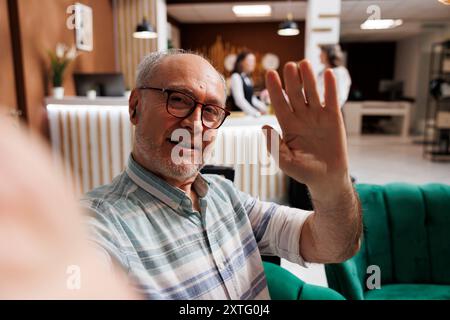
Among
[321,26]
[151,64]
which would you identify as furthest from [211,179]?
[321,26]

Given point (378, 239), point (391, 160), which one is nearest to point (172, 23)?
point (391, 160)

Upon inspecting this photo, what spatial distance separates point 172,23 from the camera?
7.12 meters

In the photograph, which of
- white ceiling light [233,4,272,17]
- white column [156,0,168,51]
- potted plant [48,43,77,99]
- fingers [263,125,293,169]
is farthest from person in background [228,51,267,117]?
white ceiling light [233,4,272,17]

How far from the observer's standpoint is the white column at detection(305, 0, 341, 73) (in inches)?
195

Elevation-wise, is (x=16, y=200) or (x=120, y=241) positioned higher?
(x=16, y=200)

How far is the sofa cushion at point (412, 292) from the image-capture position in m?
1.20

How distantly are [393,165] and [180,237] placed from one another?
5.20m

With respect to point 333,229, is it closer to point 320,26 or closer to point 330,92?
point 330,92

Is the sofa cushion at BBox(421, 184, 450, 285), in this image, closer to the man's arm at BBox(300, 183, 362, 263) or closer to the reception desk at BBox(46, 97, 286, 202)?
the man's arm at BBox(300, 183, 362, 263)

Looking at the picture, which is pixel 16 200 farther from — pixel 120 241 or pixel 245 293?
pixel 245 293

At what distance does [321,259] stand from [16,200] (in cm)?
64
